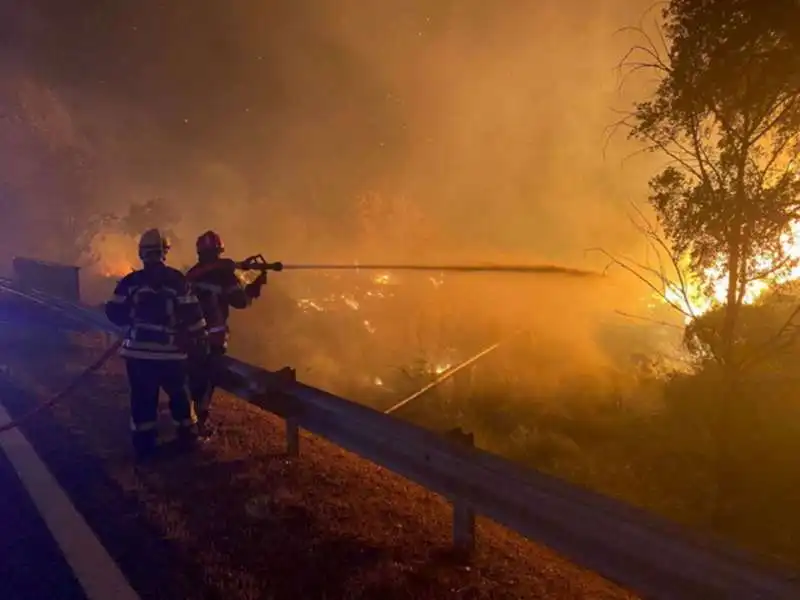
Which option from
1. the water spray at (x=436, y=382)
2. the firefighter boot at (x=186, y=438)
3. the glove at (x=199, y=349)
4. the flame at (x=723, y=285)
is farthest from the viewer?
the water spray at (x=436, y=382)

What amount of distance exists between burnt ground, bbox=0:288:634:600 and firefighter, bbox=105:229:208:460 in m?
0.42

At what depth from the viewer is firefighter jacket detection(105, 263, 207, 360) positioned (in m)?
6.14

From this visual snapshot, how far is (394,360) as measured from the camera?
3359 cm

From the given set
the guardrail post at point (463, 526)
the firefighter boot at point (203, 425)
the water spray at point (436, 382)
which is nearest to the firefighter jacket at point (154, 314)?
the firefighter boot at point (203, 425)

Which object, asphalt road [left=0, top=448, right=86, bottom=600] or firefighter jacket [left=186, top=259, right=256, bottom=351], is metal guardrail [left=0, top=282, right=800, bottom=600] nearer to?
asphalt road [left=0, top=448, right=86, bottom=600]

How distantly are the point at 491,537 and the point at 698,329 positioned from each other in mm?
4837

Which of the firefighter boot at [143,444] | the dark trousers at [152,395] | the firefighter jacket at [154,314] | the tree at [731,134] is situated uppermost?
the tree at [731,134]

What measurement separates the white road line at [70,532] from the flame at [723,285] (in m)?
6.10

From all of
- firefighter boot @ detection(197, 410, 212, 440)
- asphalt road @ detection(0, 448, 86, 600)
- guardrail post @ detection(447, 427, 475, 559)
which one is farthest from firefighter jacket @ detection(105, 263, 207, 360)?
guardrail post @ detection(447, 427, 475, 559)

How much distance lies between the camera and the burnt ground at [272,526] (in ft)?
12.4

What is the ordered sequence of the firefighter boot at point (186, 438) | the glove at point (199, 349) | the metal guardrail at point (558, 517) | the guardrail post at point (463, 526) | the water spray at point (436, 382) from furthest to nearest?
1. the water spray at point (436, 382)
2. the glove at point (199, 349)
3. the firefighter boot at point (186, 438)
4. the guardrail post at point (463, 526)
5. the metal guardrail at point (558, 517)

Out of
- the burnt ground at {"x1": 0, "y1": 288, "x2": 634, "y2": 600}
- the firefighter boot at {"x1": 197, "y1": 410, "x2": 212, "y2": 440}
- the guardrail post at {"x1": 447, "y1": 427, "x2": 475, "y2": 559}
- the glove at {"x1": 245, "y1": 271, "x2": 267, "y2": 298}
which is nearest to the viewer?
the burnt ground at {"x1": 0, "y1": 288, "x2": 634, "y2": 600}

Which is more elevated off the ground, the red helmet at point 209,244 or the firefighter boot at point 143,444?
the red helmet at point 209,244

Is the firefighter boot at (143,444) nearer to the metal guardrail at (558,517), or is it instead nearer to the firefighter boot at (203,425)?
the firefighter boot at (203,425)
